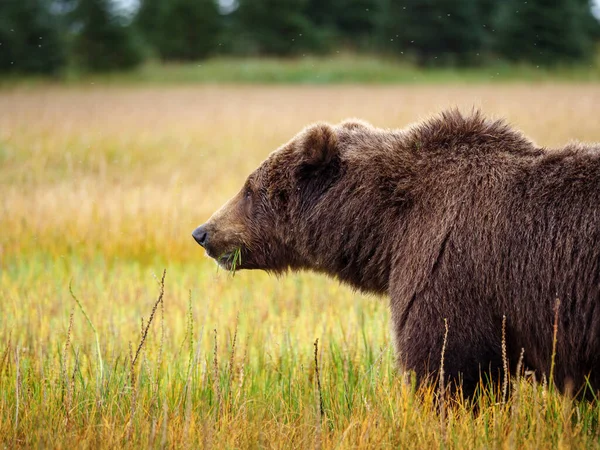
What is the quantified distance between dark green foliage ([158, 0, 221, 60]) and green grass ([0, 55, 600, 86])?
3.88 meters

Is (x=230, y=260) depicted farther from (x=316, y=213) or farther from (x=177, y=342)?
(x=177, y=342)

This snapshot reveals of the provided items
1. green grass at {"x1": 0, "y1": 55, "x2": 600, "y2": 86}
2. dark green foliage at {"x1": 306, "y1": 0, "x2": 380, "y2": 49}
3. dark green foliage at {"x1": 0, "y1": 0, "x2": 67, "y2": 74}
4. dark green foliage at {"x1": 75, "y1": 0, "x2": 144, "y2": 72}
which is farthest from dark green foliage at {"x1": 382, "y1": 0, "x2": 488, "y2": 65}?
dark green foliage at {"x1": 0, "y1": 0, "x2": 67, "y2": 74}

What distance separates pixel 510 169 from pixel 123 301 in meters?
3.43

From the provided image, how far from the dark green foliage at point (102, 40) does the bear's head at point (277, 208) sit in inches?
1548

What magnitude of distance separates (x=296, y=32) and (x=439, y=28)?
35.0 ft

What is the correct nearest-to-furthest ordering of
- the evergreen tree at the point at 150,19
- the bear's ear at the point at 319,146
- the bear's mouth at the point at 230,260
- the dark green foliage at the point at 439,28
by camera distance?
the bear's ear at the point at 319,146
the bear's mouth at the point at 230,260
the dark green foliage at the point at 439,28
the evergreen tree at the point at 150,19

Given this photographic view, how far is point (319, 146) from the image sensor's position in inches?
159

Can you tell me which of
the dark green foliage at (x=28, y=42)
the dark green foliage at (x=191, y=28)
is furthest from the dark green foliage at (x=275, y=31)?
the dark green foliage at (x=28, y=42)

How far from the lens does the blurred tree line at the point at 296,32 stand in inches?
1531

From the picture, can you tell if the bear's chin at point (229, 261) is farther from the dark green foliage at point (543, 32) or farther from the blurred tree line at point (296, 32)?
the dark green foliage at point (543, 32)

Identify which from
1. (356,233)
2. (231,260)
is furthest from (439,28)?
(356,233)

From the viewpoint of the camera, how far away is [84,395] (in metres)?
3.84

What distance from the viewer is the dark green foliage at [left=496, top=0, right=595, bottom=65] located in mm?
41312

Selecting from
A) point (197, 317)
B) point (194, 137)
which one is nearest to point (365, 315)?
point (197, 317)
